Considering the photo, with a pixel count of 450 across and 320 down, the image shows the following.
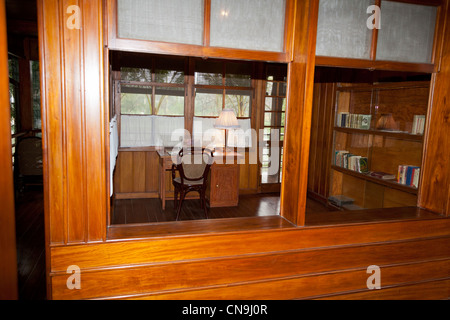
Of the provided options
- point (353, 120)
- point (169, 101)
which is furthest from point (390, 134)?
point (169, 101)

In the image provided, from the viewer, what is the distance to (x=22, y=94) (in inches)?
248

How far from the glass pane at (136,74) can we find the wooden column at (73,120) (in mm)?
3645

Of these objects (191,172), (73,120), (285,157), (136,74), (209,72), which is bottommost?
(191,172)

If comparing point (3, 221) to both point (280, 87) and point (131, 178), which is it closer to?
point (131, 178)

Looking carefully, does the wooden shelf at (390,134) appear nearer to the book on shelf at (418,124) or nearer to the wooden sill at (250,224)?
the book on shelf at (418,124)

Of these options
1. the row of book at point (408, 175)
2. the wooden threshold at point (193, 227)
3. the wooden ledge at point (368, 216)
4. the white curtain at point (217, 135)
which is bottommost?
the wooden threshold at point (193, 227)

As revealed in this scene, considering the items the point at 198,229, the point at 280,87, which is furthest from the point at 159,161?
the point at 198,229

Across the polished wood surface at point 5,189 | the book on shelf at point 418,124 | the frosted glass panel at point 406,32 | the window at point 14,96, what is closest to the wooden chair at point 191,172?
the book on shelf at point 418,124

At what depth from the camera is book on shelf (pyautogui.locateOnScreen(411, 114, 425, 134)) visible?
3723mm

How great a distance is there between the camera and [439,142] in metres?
2.61

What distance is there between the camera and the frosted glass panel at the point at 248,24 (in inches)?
82.5

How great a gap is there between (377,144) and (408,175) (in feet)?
2.45

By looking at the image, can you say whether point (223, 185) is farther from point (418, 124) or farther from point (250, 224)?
point (250, 224)
